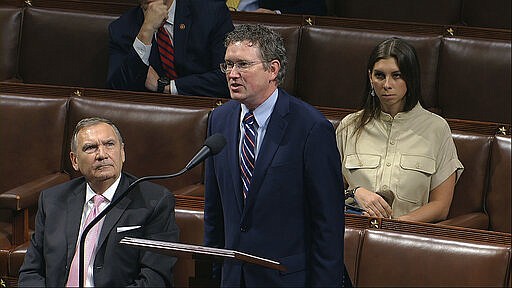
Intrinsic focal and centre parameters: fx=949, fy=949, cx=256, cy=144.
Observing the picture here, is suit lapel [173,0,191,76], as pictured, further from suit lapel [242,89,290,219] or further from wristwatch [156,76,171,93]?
suit lapel [242,89,290,219]

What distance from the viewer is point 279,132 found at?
2.55ft

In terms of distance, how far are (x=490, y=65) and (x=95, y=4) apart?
530mm

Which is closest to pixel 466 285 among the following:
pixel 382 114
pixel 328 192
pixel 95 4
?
pixel 328 192

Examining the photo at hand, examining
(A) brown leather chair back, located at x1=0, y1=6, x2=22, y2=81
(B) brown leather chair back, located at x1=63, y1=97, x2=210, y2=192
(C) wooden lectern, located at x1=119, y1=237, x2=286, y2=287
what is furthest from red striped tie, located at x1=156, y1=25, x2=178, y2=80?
(C) wooden lectern, located at x1=119, y1=237, x2=286, y2=287

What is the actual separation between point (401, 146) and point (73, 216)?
35 cm

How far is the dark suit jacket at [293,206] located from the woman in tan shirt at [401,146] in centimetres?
23

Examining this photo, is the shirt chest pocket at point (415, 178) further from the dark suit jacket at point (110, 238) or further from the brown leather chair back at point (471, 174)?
the dark suit jacket at point (110, 238)

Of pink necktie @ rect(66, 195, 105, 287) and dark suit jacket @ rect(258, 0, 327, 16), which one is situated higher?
dark suit jacket @ rect(258, 0, 327, 16)

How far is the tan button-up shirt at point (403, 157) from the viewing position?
3.30 feet

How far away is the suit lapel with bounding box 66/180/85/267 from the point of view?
0.90 meters

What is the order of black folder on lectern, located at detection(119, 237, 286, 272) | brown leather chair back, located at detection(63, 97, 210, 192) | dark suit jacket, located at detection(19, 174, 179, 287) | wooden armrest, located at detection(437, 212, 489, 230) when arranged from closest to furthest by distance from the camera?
1. black folder on lectern, located at detection(119, 237, 286, 272)
2. dark suit jacket, located at detection(19, 174, 179, 287)
3. wooden armrest, located at detection(437, 212, 489, 230)
4. brown leather chair back, located at detection(63, 97, 210, 192)

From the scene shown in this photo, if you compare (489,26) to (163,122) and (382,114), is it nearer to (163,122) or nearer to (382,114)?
(382,114)

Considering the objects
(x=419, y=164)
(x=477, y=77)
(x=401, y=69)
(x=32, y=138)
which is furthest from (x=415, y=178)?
(x=32, y=138)

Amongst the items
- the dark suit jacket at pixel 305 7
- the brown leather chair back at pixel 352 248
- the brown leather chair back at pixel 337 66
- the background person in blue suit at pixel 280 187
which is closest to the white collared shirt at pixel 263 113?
the background person in blue suit at pixel 280 187
